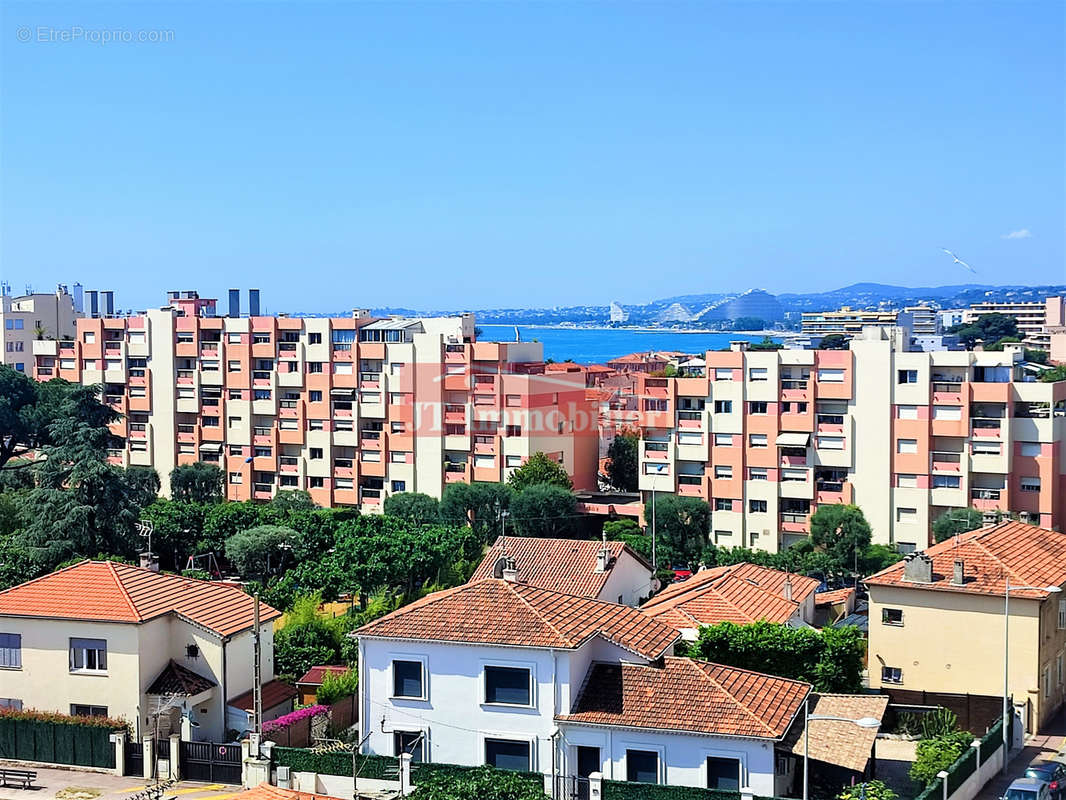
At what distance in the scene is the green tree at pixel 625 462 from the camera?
7406 cm

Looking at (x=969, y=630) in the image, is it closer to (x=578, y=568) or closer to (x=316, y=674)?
(x=578, y=568)

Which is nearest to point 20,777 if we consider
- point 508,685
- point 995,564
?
point 508,685

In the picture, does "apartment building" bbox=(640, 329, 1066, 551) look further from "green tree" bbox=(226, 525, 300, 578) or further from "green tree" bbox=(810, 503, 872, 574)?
"green tree" bbox=(226, 525, 300, 578)

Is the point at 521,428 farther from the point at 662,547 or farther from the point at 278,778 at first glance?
the point at 278,778

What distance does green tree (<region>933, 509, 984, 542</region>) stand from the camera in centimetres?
5634

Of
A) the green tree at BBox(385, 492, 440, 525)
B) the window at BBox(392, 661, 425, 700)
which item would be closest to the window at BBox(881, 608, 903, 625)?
the window at BBox(392, 661, 425, 700)

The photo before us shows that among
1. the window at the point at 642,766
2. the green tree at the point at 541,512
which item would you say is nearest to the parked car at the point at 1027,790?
the window at the point at 642,766

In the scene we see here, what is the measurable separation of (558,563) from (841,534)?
22.9 meters

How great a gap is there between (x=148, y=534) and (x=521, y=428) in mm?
22457

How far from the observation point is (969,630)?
31891 mm

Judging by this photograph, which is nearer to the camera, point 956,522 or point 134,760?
point 134,760

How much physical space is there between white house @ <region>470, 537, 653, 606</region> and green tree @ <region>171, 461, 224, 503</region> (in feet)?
113

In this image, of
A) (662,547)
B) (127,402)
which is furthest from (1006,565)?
(127,402)

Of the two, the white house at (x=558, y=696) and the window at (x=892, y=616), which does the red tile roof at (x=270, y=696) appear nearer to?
the white house at (x=558, y=696)
